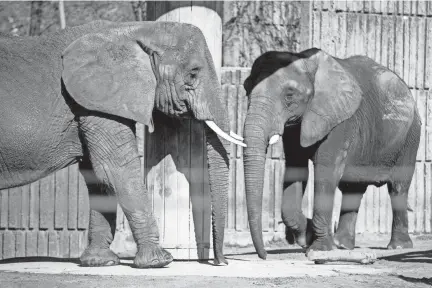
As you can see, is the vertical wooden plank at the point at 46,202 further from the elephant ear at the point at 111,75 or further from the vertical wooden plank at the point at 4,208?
the elephant ear at the point at 111,75

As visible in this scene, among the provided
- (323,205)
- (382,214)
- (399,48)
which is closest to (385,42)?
(399,48)

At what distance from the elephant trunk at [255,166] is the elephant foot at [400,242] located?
2215mm

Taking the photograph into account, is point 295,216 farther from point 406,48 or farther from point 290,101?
point 406,48

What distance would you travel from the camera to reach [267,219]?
14.1 meters

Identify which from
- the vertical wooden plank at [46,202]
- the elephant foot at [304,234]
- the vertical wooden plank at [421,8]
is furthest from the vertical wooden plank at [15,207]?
the vertical wooden plank at [421,8]

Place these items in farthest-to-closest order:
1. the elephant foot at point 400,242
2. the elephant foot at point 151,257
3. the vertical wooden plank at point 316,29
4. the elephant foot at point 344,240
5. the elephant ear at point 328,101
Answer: the vertical wooden plank at point 316,29 < the elephant foot at point 400,242 < the elephant foot at point 344,240 < the elephant ear at point 328,101 < the elephant foot at point 151,257

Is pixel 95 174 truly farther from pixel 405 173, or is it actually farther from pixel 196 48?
pixel 405 173

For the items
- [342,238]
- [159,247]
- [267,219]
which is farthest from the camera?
[267,219]

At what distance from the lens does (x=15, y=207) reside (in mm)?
13445

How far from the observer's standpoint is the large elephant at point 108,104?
35.0 feet

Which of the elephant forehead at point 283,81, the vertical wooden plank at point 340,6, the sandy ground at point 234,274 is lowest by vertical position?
the sandy ground at point 234,274

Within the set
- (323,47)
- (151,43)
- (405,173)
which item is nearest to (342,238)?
(405,173)

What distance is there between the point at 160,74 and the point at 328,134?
212 cm

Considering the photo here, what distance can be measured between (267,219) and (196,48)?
363 centimetres
